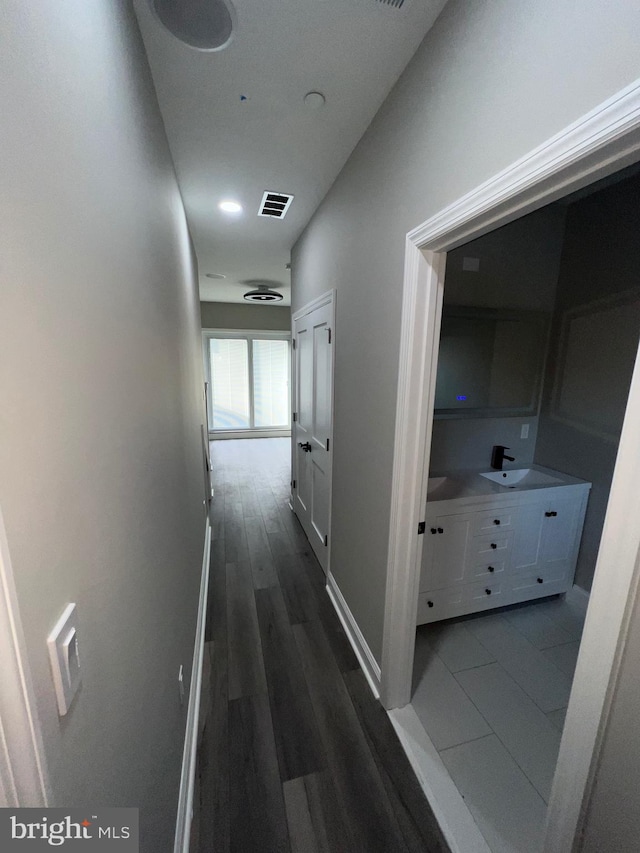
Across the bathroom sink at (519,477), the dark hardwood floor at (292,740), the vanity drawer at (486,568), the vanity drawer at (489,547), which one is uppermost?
the bathroom sink at (519,477)

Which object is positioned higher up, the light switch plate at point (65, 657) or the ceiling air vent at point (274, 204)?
the ceiling air vent at point (274, 204)

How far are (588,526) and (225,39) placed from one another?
3.04 m

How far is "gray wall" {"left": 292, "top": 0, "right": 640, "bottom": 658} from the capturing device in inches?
27.7

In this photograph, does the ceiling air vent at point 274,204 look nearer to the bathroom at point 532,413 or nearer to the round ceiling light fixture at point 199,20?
the round ceiling light fixture at point 199,20

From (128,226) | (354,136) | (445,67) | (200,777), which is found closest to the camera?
(128,226)

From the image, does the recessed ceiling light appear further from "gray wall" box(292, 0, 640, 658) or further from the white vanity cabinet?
the white vanity cabinet

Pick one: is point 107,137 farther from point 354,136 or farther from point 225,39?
point 354,136

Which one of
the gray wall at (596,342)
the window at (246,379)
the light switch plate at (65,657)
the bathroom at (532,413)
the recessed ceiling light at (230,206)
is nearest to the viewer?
the light switch plate at (65,657)

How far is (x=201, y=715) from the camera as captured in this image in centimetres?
158

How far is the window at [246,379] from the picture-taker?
260 inches

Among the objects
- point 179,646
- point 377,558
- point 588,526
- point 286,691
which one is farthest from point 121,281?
point 588,526

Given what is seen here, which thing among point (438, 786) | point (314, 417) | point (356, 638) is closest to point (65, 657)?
point (438, 786)

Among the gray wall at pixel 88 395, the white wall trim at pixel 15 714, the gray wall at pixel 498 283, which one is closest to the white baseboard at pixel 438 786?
the gray wall at pixel 88 395

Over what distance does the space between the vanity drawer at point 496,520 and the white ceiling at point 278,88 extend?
2120mm
